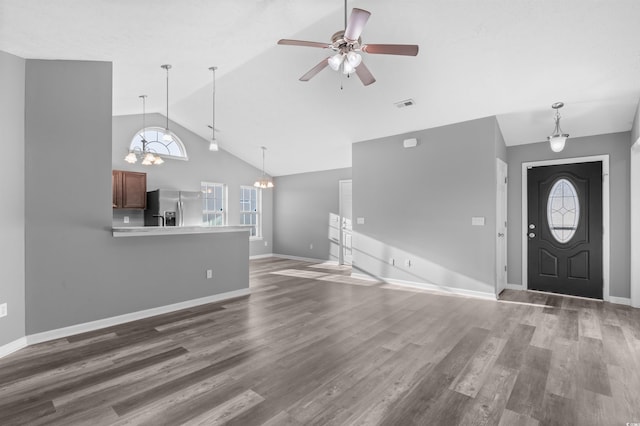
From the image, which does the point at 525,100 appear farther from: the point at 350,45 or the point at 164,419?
the point at 164,419

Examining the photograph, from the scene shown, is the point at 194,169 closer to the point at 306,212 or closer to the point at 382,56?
the point at 306,212

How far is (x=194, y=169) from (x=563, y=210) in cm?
762

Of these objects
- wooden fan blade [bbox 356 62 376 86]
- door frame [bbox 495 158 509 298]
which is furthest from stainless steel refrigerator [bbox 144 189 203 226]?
door frame [bbox 495 158 509 298]

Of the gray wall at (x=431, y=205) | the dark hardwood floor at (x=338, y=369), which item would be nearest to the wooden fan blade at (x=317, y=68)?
the dark hardwood floor at (x=338, y=369)

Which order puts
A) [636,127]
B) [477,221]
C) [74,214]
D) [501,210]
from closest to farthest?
[74,214]
[636,127]
[477,221]
[501,210]

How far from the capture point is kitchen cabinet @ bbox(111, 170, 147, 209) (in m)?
6.11

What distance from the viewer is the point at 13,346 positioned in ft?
9.31

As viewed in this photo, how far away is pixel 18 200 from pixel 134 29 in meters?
1.95

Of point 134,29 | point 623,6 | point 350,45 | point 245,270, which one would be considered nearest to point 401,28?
point 350,45

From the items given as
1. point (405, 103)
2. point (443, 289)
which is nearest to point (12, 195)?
point (405, 103)

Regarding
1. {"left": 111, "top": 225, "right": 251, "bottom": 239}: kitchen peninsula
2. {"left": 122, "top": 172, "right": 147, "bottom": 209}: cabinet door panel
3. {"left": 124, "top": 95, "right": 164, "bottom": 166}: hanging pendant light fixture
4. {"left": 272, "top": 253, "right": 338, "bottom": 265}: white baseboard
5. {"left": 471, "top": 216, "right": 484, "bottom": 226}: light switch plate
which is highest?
{"left": 124, "top": 95, "right": 164, "bottom": 166}: hanging pendant light fixture

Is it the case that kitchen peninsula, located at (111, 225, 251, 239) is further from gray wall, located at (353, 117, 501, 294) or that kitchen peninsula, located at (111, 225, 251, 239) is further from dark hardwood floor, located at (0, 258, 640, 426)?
gray wall, located at (353, 117, 501, 294)

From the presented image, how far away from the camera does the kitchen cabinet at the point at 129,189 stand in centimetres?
611

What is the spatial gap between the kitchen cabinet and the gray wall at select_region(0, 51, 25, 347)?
319cm
